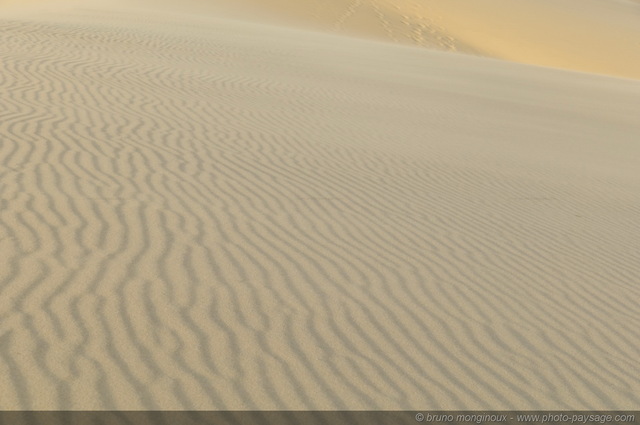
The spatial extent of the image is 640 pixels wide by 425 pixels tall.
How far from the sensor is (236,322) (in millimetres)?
4918

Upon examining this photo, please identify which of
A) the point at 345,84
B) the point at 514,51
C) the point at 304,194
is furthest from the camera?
the point at 514,51

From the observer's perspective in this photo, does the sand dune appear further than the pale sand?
Yes

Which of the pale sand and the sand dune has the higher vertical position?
the pale sand

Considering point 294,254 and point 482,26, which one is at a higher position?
point 294,254

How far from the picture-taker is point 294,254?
6.25 metres

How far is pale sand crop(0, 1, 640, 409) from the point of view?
4391 millimetres

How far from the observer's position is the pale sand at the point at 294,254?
14.4ft

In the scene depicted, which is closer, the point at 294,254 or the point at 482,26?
the point at 294,254

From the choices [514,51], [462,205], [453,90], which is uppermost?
[462,205]

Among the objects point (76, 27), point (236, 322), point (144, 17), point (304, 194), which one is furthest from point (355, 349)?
point (144, 17)

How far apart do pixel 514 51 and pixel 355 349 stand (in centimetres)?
3439

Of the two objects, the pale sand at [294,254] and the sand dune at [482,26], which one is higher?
the pale sand at [294,254]

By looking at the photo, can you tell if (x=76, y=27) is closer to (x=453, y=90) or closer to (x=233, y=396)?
(x=453, y=90)

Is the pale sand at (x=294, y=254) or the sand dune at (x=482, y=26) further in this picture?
the sand dune at (x=482, y=26)
